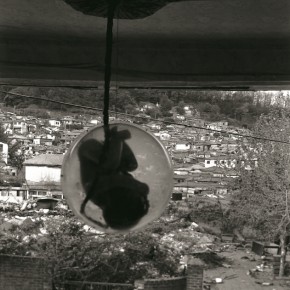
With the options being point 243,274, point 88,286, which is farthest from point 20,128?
point 88,286

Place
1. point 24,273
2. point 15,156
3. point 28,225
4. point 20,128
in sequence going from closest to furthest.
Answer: point 24,273 < point 28,225 < point 15,156 < point 20,128

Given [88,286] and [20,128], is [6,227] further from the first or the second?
[20,128]

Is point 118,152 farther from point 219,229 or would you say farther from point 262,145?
point 219,229

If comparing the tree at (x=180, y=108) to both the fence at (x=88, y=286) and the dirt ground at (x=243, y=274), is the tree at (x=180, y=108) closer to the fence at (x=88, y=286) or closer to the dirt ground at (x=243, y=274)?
the dirt ground at (x=243, y=274)

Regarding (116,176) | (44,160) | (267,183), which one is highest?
(116,176)

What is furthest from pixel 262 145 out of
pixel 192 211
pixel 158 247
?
pixel 158 247

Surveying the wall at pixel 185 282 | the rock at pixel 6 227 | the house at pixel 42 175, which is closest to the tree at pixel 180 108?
the house at pixel 42 175
